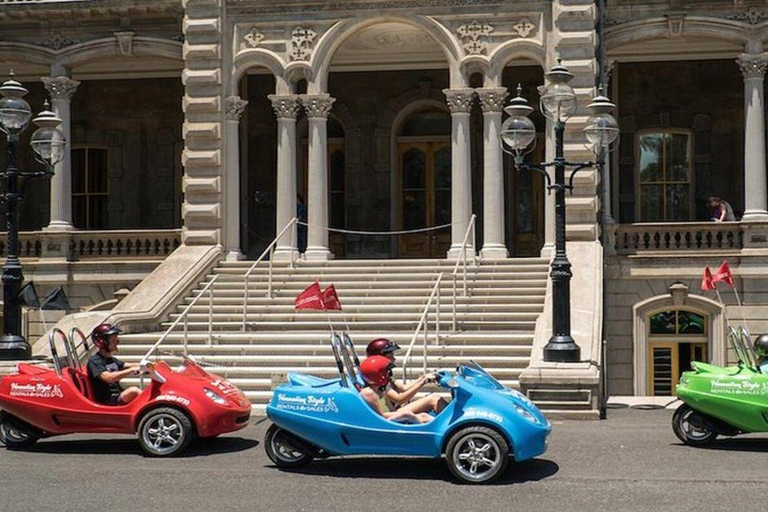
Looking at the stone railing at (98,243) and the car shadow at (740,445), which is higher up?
the stone railing at (98,243)

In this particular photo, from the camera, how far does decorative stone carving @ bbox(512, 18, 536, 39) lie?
24.2 metres

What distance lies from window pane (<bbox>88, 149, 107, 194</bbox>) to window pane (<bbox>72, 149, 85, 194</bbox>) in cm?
19

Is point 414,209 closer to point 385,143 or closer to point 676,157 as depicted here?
point 385,143

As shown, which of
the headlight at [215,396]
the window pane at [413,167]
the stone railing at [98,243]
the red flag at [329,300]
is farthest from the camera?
the window pane at [413,167]

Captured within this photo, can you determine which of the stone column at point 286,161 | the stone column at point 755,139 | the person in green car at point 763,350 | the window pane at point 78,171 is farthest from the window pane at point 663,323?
the window pane at point 78,171

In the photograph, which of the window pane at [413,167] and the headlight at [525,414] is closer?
the headlight at [525,414]

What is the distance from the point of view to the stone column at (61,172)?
26453 mm

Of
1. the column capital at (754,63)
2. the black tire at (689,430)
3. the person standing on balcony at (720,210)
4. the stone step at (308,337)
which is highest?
the column capital at (754,63)

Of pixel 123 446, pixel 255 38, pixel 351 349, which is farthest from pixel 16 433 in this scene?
pixel 255 38

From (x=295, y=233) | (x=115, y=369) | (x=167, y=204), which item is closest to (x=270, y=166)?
(x=167, y=204)

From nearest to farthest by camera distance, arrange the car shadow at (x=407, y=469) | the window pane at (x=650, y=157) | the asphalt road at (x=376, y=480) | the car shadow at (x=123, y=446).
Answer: the asphalt road at (x=376, y=480)
the car shadow at (x=407, y=469)
the car shadow at (x=123, y=446)
the window pane at (x=650, y=157)

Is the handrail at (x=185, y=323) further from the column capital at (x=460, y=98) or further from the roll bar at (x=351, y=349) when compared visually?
the column capital at (x=460, y=98)

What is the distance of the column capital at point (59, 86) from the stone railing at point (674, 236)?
504 inches

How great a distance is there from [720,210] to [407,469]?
1540cm
